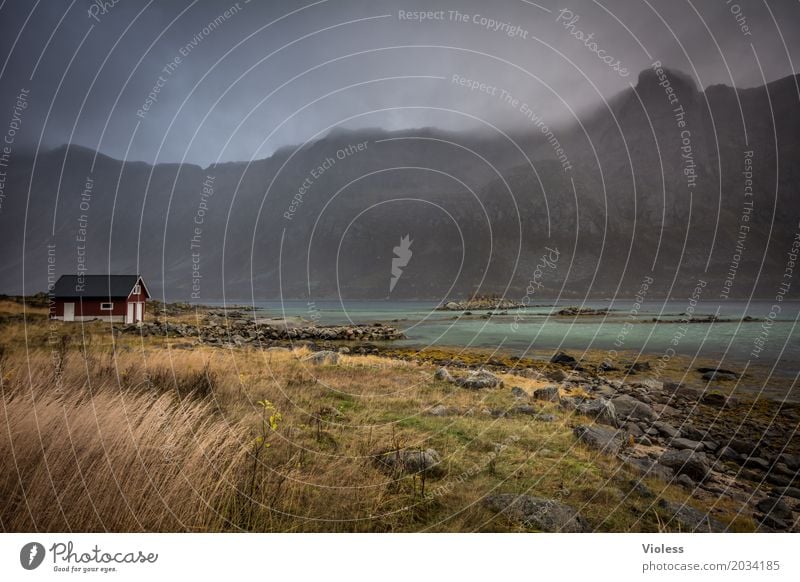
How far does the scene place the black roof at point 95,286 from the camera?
20.8 meters

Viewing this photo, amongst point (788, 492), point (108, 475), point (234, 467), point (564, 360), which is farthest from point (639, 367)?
Answer: point (108, 475)

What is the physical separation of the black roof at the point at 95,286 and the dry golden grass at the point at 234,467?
1634 cm

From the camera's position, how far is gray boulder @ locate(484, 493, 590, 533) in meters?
4.79

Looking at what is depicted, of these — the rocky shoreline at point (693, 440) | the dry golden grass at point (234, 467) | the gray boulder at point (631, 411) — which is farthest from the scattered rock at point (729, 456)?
the dry golden grass at point (234, 467)

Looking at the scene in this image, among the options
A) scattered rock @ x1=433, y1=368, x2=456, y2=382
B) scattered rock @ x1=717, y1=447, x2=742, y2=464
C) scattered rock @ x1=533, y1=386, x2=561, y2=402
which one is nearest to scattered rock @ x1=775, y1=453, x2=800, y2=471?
scattered rock @ x1=717, y1=447, x2=742, y2=464

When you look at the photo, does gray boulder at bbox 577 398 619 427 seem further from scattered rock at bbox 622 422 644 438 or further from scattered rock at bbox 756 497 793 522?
scattered rock at bbox 756 497 793 522

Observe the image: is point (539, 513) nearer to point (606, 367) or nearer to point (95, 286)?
point (606, 367)

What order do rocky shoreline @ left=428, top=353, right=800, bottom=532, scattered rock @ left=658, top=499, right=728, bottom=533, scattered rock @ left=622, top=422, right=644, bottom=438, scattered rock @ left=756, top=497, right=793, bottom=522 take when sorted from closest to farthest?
scattered rock @ left=658, top=499, right=728, bottom=533 < scattered rock @ left=756, top=497, right=793, bottom=522 < rocky shoreline @ left=428, top=353, right=800, bottom=532 < scattered rock @ left=622, top=422, right=644, bottom=438

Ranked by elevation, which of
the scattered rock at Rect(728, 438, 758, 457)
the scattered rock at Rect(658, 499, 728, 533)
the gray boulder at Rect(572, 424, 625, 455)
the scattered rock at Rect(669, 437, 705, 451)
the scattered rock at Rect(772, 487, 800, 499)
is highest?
the gray boulder at Rect(572, 424, 625, 455)

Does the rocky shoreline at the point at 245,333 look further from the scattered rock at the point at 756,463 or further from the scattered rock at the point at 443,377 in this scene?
the scattered rock at the point at 756,463

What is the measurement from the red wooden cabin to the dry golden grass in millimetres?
16527

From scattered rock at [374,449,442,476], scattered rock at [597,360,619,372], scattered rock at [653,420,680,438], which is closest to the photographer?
scattered rock at [374,449,442,476]

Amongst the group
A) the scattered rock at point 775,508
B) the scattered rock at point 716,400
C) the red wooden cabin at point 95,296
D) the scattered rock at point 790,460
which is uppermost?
the red wooden cabin at point 95,296
